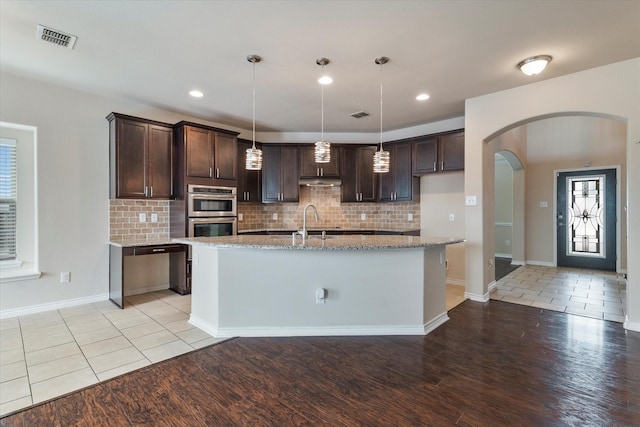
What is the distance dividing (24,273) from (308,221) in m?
4.11

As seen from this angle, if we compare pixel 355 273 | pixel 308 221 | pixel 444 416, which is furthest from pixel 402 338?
pixel 308 221

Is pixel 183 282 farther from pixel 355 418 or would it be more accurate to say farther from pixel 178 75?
pixel 355 418

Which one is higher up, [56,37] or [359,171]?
[56,37]

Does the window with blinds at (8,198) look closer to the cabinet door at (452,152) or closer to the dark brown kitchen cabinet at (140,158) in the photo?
the dark brown kitchen cabinet at (140,158)

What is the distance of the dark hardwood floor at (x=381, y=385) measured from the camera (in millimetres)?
1805

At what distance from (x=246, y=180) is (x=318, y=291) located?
3084 millimetres

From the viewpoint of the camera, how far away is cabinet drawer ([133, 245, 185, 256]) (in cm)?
386

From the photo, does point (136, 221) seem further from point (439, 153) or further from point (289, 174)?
point (439, 153)

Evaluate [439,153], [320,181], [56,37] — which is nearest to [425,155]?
[439,153]

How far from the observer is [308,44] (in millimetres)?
2771

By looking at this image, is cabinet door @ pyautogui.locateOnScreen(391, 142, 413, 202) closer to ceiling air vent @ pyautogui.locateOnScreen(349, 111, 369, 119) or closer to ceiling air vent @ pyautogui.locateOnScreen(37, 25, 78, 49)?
ceiling air vent @ pyautogui.locateOnScreen(349, 111, 369, 119)

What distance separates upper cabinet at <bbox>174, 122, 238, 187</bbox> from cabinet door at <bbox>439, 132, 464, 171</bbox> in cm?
335

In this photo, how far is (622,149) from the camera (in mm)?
5750

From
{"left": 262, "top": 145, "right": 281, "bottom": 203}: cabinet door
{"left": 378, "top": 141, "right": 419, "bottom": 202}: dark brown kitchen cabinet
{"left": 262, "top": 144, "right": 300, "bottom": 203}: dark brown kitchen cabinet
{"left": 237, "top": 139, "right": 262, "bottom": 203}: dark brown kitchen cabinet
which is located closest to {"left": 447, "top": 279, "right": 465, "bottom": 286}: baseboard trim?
{"left": 378, "top": 141, "right": 419, "bottom": 202}: dark brown kitchen cabinet
